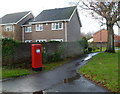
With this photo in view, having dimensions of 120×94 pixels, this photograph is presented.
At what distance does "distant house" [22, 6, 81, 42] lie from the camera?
23.3 m

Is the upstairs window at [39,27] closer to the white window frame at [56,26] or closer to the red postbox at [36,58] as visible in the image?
the white window frame at [56,26]

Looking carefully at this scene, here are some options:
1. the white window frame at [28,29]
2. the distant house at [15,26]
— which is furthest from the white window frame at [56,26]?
the distant house at [15,26]

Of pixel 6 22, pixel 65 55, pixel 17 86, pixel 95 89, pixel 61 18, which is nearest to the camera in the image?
pixel 95 89

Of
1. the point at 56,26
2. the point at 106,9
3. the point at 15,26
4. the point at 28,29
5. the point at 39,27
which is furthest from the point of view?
the point at 15,26

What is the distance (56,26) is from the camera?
2408 centimetres

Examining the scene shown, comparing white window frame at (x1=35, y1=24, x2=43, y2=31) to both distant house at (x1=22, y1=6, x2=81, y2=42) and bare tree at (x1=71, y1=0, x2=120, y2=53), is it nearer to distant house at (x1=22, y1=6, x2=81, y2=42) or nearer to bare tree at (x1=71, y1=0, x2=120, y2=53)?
distant house at (x1=22, y1=6, x2=81, y2=42)

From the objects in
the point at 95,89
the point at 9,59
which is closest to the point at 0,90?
the point at 95,89

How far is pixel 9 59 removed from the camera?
10.8 m

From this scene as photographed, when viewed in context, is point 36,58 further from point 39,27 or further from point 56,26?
point 39,27

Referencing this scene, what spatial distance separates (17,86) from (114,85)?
13.4ft

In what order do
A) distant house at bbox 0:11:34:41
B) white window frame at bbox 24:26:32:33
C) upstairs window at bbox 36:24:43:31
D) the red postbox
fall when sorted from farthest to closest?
1. distant house at bbox 0:11:34:41
2. white window frame at bbox 24:26:32:33
3. upstairs window at bbox 36:24:43:31
4. the red postbox

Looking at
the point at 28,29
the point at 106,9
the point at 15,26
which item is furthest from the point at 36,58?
the point at 15,26

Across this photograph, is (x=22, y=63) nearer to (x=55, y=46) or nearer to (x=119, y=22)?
(x=55, y=46)

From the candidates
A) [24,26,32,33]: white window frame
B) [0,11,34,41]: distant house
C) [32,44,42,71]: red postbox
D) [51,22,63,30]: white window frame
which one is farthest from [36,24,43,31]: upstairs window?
[32,44,42,71]: red postbox
